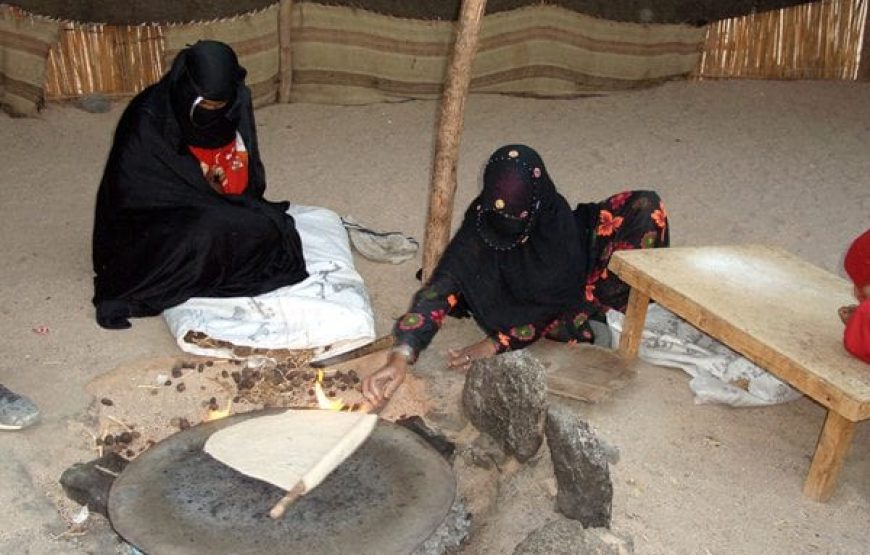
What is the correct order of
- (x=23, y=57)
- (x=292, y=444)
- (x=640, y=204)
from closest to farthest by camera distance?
(x=292, y=444) → (x=640, y=204) → (x=23, y=57)

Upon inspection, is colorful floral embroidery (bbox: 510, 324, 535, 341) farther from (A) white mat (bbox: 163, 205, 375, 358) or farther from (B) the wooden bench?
(A) white mat (bbox: 163, 205, 375, 358)

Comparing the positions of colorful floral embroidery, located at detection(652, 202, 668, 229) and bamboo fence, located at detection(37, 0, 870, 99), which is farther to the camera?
bamboo fence, located at detection(37, 0, 870, 99)

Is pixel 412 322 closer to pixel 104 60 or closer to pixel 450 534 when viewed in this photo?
pixel 450 534

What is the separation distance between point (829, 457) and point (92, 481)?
2328mm

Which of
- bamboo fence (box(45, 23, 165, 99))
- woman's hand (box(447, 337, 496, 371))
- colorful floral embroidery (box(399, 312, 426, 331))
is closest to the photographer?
colorful floral embroidery (box(399, 312, 426, 331))

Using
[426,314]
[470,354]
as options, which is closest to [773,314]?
[470,354]

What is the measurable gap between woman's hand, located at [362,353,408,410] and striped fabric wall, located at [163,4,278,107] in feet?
15.1

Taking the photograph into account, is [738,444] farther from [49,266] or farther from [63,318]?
[49,266]

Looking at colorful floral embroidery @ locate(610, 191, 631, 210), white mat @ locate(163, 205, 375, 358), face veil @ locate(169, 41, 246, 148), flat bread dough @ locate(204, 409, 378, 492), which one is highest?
face veil @ locate(169, 41, 246, 148)

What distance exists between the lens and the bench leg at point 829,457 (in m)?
2.83

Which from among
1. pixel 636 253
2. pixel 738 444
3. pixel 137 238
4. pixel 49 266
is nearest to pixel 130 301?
pixel 137 238

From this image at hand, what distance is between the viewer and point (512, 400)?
296 centimetres

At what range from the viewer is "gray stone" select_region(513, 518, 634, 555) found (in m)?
2.34

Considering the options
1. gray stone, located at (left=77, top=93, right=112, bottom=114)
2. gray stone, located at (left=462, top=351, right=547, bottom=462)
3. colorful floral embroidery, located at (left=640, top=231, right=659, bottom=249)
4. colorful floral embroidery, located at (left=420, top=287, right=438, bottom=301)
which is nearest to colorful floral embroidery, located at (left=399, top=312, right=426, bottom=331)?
colorful floral embroidery, located at (left=420, top=287, right=438, bottom=301)
